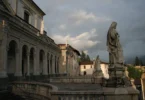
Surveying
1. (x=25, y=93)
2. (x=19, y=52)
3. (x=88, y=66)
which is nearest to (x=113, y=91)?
(x=25, y=93)

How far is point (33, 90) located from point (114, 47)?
584cm

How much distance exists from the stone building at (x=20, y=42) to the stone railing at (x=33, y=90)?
121 inches

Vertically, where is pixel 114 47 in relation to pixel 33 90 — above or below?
above

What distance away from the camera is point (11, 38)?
19.2 meters

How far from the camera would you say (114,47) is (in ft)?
29.5

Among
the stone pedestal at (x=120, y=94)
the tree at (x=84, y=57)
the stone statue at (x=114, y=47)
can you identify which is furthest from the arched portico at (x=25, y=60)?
the tree at (x=84, y=57)

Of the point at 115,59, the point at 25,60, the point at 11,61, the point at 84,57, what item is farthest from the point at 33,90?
the point at 84,57

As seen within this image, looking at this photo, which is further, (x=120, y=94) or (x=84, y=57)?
(x=84, y=57)

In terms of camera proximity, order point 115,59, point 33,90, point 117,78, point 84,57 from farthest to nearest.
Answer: point 84,57 → point 33,90 → point 115,59 → point 117,78

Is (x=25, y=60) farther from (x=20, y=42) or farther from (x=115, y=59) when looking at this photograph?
(x=115, y=59)

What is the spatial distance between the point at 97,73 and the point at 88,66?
58820mm

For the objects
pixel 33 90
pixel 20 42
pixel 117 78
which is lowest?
pixel 33 90

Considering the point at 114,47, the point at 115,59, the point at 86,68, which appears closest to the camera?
the point at 115,59

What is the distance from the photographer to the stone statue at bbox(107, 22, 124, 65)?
344 inches
